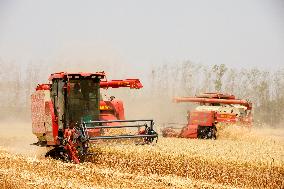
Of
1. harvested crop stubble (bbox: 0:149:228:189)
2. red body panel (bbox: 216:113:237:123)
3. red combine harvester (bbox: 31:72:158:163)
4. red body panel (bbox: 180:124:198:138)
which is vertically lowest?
red body panel (bbox: 180:124:198:138)

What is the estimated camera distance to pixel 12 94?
55438 millimetres

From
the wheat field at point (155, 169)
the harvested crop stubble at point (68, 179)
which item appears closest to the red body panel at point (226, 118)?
the wheat field at point (155, 169)

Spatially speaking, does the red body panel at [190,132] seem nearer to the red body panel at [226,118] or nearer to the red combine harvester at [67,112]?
the red body panel at [226,118]

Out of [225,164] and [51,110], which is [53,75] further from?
[225,164]

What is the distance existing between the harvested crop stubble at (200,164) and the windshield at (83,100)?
60.6 inches

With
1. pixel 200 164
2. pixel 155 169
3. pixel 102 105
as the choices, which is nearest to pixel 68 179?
pixel 155 169

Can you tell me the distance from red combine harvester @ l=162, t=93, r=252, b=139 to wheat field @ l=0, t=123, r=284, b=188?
699 cm

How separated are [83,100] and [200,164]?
3721mm

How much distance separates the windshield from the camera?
1145cm

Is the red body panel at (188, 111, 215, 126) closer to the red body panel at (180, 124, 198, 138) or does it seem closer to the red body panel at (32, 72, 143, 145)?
the red body panel at (180, 124, 198, 138)

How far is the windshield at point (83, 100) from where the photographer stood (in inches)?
451

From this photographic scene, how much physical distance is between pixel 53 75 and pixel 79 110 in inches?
47.4

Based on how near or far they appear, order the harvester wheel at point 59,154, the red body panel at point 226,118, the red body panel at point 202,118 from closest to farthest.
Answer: the harvester wheel at point 59,154 < the red body panel at point 202,118 < the red body panel at point 226,118

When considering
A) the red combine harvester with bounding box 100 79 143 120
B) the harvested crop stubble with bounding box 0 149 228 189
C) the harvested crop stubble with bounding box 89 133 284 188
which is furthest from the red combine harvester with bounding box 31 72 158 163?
the harvested crop stubble with bounding box 0 149 228 189
